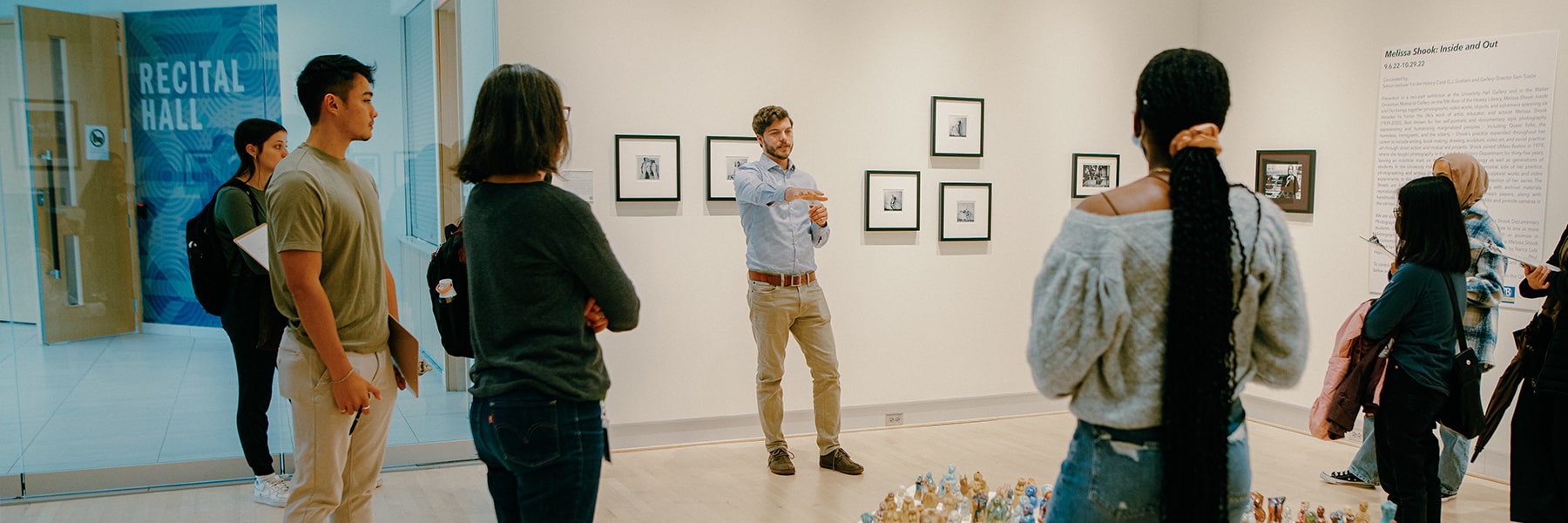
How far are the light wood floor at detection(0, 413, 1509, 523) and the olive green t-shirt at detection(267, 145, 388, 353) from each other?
1.86 meters

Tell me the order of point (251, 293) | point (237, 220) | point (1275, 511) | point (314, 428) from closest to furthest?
point (314, 428)
point (1275, 511)
point (237, 220)
point (251, 293)

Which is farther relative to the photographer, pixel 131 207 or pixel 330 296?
pixel 131 207

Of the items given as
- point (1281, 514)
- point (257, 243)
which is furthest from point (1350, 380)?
point (257, 243)

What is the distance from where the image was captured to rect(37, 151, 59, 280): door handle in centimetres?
458

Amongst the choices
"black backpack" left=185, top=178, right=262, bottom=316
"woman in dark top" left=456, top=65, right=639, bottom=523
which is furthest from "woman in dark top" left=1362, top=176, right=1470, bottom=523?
"black backpack" left=185, top=178, right=262, bottom=316

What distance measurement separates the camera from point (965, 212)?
20.5 feet

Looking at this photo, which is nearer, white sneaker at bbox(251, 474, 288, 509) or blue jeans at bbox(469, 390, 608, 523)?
blue jeans at bbox(469, 390, 608, 523)

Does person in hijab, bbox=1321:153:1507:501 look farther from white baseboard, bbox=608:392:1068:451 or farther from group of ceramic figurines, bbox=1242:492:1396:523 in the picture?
white baseboard, bbox=608:392:1068:451

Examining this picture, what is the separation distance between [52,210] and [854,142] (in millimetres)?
3929

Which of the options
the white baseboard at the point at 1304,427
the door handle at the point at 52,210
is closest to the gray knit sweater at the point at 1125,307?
the white baseboard at the point at 1304,427

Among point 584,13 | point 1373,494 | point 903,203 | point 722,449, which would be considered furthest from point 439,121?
point 1373,494

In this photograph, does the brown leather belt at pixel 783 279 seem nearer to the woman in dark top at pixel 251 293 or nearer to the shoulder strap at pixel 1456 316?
the woman in dark top at pixel 251 293

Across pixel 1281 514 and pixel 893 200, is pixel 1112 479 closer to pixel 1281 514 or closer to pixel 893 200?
pixel 1281 514

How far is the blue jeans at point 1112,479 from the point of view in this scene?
Answer: 181 centimetres
